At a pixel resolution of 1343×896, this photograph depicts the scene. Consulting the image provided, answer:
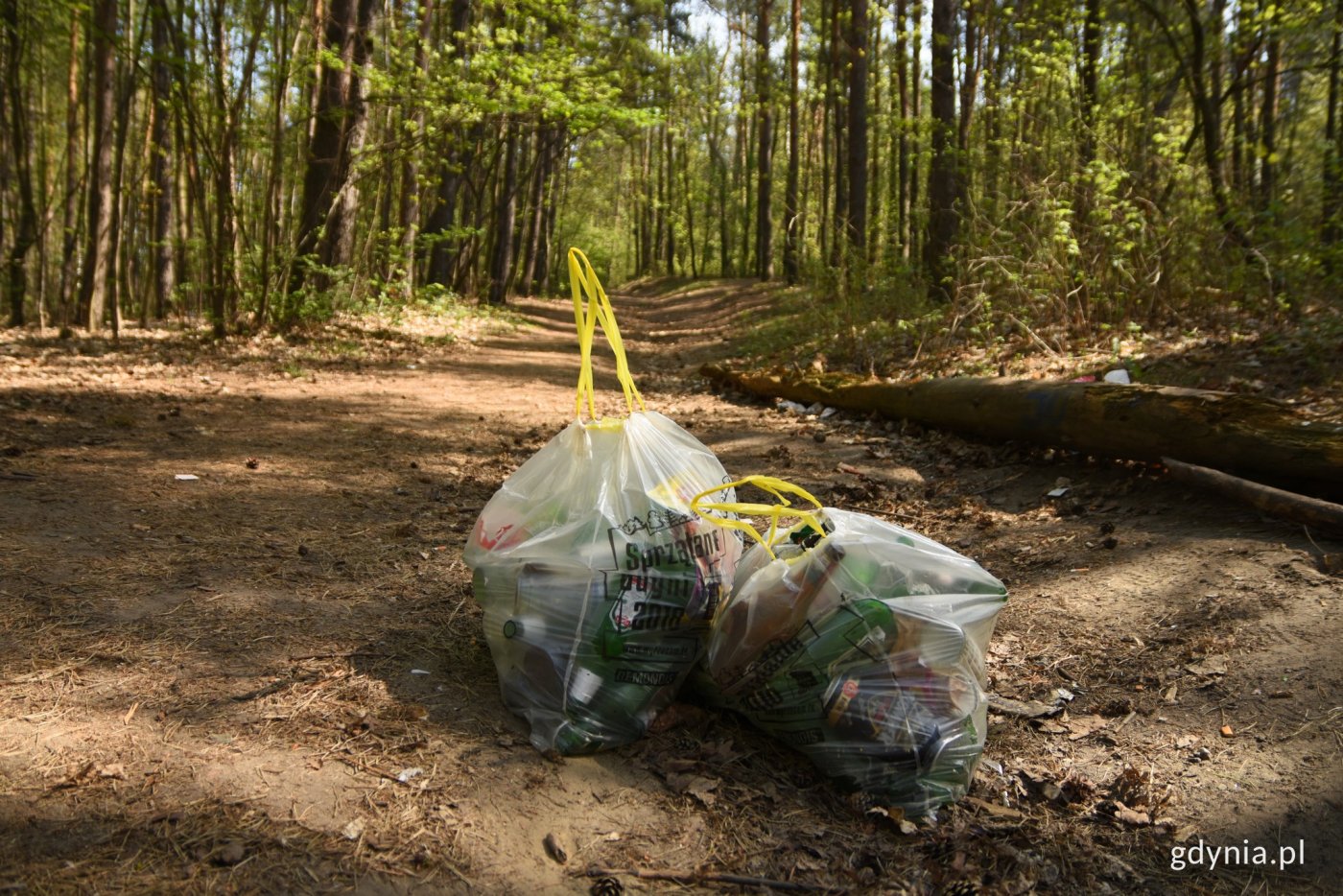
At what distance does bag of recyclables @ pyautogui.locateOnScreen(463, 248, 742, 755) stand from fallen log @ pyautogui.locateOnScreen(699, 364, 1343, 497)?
7.91 feet

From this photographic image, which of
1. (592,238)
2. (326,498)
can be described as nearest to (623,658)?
(326,498)

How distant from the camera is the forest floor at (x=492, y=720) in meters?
1.58

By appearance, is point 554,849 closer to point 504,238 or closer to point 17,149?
point 17,149

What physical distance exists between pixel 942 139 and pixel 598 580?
373 inches

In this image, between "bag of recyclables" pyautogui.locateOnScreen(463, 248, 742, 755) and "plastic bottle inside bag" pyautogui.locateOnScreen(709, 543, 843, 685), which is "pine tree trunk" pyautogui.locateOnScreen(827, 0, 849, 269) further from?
"plastic bottle inside bag" pyautogui.locateOnScreen(709, 543, 843, 685)

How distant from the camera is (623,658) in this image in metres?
1.96

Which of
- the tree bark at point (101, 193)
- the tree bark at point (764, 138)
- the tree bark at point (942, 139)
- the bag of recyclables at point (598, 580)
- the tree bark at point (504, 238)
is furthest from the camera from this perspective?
the tree bark at point (764, 138)

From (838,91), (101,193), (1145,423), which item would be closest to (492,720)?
(1145,423)

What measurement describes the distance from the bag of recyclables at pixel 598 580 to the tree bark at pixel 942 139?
26.5ft

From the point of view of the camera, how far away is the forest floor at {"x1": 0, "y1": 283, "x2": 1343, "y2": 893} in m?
1.58

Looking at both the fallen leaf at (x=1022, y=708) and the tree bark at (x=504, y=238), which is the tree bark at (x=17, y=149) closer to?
the fallen leaf at (x=1022, y=708)

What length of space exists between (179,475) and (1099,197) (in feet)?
21.4

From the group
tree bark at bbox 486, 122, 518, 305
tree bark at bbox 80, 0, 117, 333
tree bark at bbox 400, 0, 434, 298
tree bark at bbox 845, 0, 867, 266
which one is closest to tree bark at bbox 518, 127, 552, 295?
tree bark at bbox 486, 122, 518, 305

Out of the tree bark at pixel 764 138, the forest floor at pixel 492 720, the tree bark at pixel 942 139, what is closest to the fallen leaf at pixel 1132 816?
the forest floor at pixel 492 720
